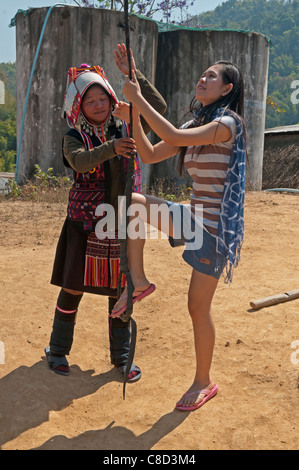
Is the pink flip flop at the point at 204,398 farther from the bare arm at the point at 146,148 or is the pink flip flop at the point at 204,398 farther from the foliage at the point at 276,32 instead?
the foliage at the point at 276,32

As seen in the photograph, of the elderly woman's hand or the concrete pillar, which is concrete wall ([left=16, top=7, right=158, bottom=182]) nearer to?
the concrete pillar

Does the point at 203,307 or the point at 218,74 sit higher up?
the point at 218,74

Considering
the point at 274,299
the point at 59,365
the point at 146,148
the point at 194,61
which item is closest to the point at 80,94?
the point at 146,148

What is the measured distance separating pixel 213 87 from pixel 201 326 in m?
1.27

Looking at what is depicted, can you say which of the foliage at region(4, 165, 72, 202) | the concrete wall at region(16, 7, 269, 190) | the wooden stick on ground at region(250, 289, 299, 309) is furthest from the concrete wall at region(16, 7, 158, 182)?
the wooden stick on ground at region(250, 289, 299, 309)

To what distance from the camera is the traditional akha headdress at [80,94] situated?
10.4 feet

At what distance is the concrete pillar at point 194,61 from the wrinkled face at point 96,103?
21.6 feet
